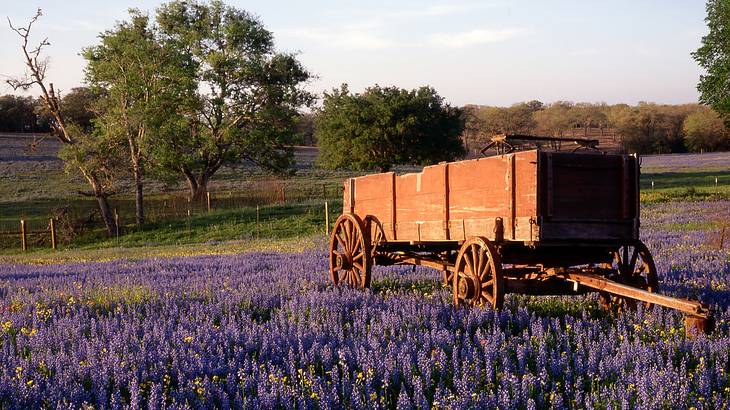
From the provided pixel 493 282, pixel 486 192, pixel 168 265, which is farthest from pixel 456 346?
pixel 168 265

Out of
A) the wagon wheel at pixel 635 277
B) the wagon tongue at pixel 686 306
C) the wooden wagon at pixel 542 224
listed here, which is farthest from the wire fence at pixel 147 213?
the wagon tongue at pixel 686 306

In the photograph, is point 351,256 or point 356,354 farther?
point 351,256

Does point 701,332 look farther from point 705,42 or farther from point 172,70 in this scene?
point 705,42

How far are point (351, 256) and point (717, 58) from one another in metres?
41.2

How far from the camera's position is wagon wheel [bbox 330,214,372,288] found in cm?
950

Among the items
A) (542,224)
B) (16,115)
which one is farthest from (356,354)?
(16,115)

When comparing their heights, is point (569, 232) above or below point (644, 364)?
above

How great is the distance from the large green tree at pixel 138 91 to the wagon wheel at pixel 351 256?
26.7 m

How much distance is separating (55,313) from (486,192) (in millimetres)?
5211

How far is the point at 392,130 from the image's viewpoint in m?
51.7

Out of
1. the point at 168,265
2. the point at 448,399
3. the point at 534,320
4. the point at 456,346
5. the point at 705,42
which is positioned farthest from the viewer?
the point at 705,42

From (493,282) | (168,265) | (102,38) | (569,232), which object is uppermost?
(102,38)

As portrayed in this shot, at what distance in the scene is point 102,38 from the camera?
40.6 meters

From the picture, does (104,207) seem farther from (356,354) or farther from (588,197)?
(356,354)
